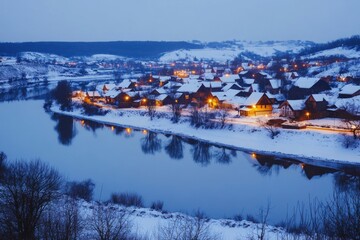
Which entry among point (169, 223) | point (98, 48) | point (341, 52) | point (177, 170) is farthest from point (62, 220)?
point (98, 48)

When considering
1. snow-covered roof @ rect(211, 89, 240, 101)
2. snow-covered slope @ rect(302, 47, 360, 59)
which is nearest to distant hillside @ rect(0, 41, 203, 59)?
snow-covered slope @ rect(302, 47, 360, 59)

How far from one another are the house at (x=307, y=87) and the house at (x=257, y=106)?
171 inches

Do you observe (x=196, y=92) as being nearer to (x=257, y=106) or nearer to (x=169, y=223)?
(x=257, y=106)

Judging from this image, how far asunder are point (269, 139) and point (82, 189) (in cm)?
938

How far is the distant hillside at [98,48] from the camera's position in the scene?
108 m

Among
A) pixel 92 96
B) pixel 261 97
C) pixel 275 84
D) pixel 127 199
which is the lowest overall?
pixel 127 199

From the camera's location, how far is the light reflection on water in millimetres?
11891

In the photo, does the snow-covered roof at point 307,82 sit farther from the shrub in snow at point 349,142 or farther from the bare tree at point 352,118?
the shrub in snow at point 349,142

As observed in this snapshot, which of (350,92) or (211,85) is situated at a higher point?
(350,92)

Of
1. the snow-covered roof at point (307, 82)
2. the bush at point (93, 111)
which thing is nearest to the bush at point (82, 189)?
the bush at point (93, 111)

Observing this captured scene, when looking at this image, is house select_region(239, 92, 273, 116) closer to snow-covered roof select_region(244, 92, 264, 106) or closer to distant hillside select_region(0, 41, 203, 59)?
snow-covered roof select_region(244, 92, 264, 106)

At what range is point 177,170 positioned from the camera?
15008 mm

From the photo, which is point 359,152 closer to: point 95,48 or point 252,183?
point 252,183

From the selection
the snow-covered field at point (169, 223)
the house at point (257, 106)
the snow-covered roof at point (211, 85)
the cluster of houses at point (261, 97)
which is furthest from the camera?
the snow-covered roof at point (211, 85)
